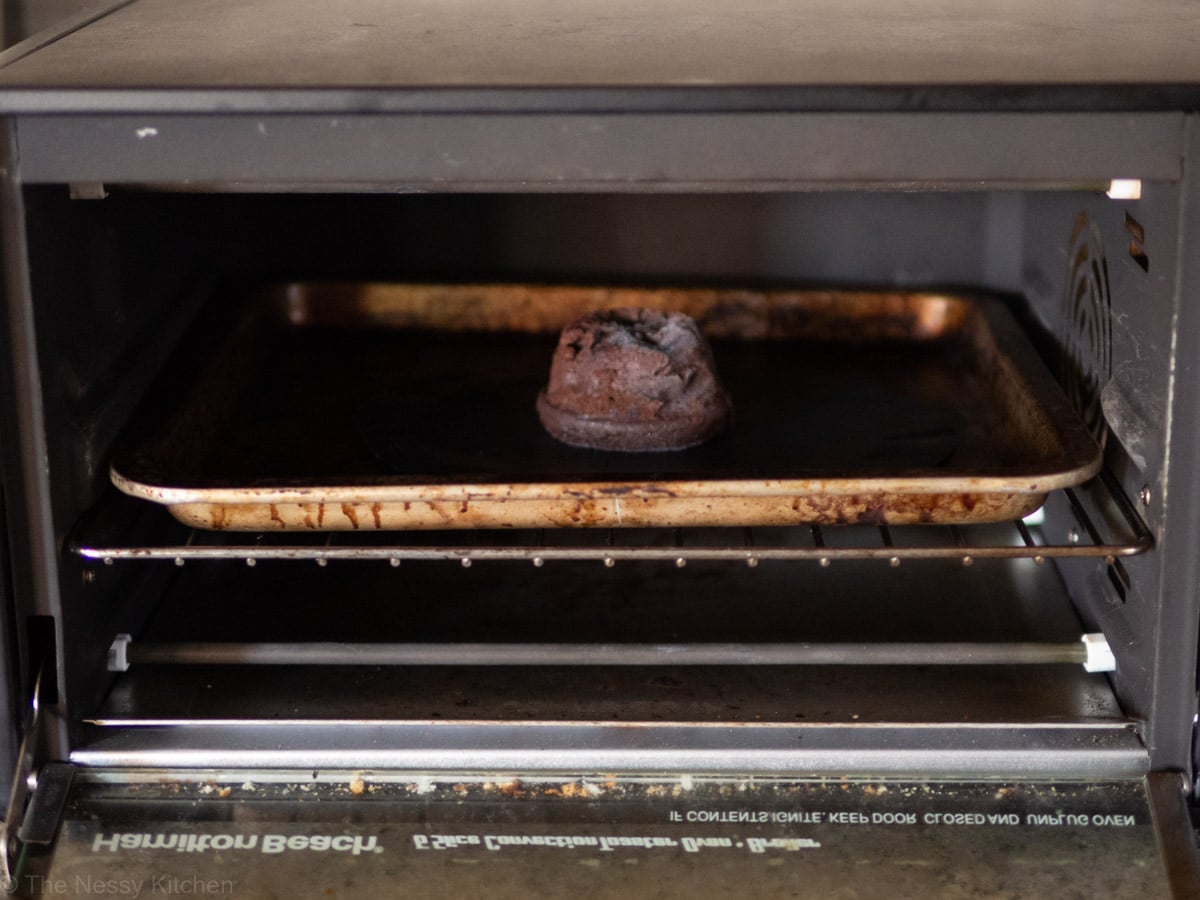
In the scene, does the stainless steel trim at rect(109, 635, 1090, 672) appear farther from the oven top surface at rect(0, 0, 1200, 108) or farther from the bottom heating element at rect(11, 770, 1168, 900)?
the oven top surface at rect(0, 0, 1200, 108)

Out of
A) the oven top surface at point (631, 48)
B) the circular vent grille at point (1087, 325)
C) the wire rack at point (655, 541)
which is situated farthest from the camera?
the circular vent grille at point (1087, 325)

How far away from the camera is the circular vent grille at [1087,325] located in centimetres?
120

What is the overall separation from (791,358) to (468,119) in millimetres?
743

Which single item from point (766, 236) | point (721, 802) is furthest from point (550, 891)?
point (766, 236)

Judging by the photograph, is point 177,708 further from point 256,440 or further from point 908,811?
point 908,811

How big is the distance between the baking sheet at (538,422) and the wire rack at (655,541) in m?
0.04

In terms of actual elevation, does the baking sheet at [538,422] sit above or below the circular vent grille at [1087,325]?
below

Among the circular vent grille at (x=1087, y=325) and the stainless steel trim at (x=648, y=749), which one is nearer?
the stainless steel trim at (x=648, y=749)

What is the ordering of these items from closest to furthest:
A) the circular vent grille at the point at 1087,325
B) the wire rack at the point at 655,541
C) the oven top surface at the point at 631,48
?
the oven top surface at the point at 631,48 < the wire rack at the point at 655,541 < the circular vent grille at the point at 1087,325

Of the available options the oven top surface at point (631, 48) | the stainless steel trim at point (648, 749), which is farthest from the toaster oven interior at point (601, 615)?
the oven top surface at point (631, 48)

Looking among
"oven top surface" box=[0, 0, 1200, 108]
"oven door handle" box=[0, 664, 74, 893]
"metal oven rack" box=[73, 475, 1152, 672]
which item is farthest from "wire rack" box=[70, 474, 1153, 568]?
"oven top surface" box=[0, 0, 1200, 108]

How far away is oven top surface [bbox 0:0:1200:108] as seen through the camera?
912mm

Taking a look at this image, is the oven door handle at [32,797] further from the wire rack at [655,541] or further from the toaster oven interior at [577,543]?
the wire rack at [655,541]

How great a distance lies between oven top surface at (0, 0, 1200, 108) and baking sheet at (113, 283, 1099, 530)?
0.33m
